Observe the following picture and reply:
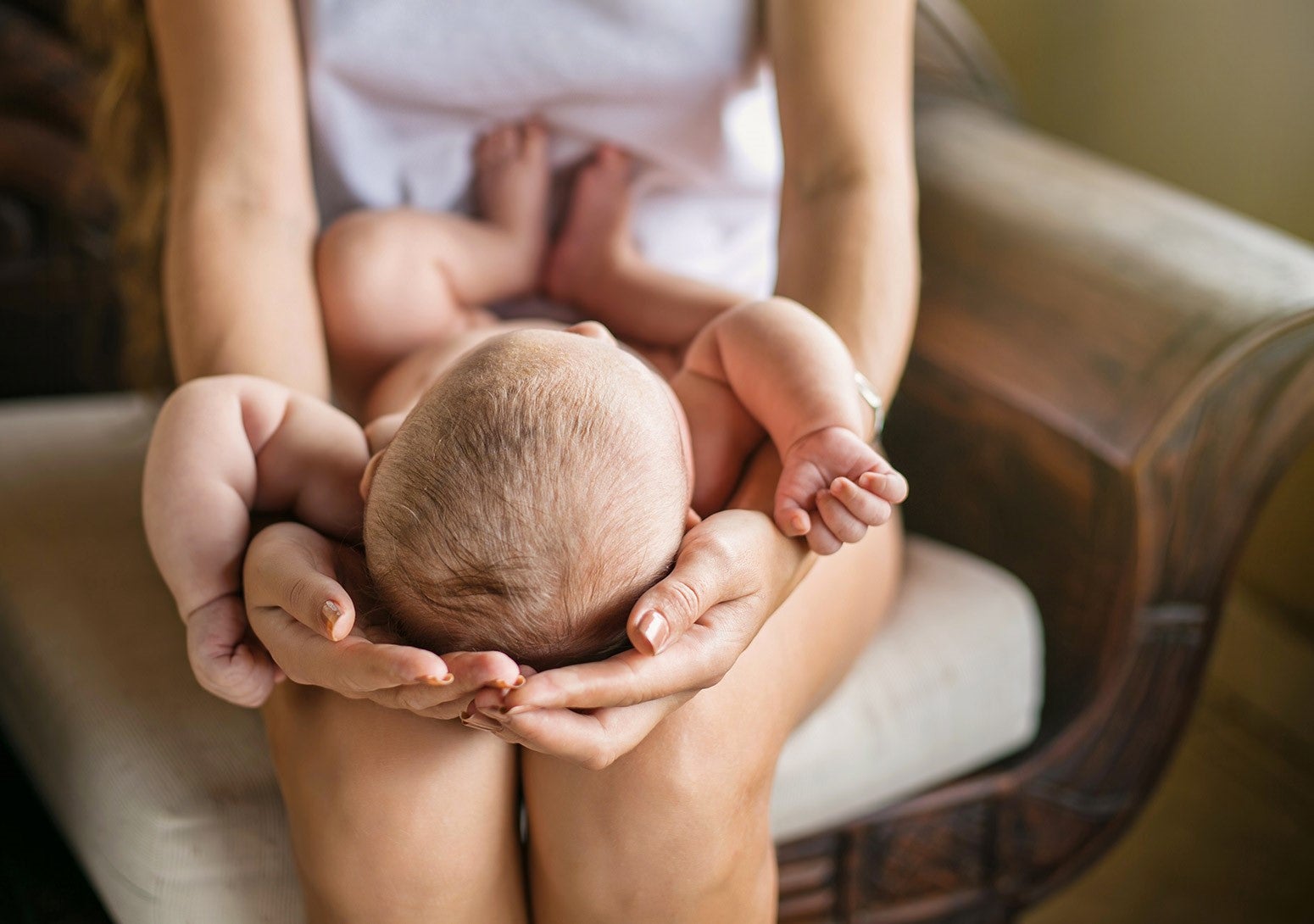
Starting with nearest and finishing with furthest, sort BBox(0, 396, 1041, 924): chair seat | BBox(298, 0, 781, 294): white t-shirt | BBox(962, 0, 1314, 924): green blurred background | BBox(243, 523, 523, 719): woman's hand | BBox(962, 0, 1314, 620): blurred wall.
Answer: BBox(243, 523, 523, 719): woman's hand, BBox(0, 396, 1041, 924): chair seat, BBox(298, 0, 781, 294): white t-shirt, BBox(962, 0, 1314, 924): green blurred background, BBox(962, 0, 1314, 620): blurred wall

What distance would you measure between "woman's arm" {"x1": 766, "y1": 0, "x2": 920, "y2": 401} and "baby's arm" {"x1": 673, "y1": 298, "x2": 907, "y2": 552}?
12 centimetres

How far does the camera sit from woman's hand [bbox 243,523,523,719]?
0.53 m

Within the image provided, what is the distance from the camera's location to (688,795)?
655 mm

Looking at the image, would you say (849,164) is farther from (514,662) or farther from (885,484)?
(514,662)

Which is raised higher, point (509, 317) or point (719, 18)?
point (719, 18)

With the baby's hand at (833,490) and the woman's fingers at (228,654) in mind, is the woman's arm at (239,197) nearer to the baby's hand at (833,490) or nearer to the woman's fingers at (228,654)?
the woman's fingers at (228,654)

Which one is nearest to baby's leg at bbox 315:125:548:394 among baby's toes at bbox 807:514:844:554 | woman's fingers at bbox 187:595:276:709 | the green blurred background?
woman's fingers at bbox 187:595:276:709

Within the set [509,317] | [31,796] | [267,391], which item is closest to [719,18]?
[509,317]

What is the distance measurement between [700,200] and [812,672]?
48 centimetres

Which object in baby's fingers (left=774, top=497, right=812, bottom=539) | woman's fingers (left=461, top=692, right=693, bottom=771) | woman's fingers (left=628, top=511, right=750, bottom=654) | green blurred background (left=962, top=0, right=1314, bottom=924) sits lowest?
green blurred background (left=962, top=0, right=1314, bottom=924)

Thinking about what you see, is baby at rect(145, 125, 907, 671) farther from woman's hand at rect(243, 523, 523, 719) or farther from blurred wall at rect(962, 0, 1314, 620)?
blurred wall at rect(962, 0, 1314, 620)

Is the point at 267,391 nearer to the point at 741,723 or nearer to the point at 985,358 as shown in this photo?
the point at 741,723

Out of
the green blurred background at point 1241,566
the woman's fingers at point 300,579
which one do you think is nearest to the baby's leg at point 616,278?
the woman's fingers at point 300,579

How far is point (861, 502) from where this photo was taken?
25.0 inches
